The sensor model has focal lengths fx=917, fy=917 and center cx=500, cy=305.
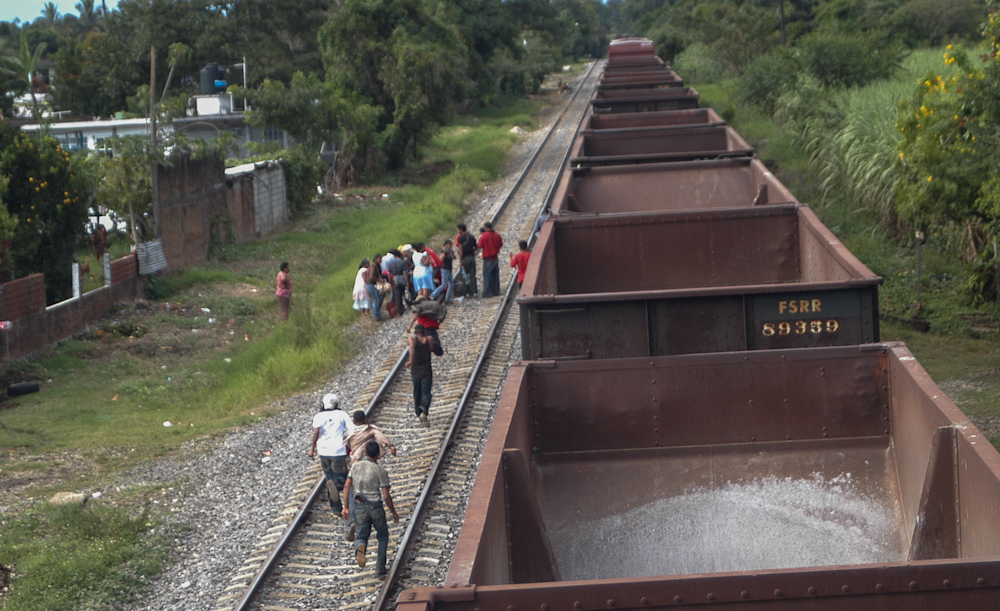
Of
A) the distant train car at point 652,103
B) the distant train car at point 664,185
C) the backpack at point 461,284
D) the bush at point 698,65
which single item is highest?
the bush at point 698,65

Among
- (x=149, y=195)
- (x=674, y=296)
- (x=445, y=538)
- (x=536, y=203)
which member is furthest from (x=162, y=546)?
(x=536, y=203)

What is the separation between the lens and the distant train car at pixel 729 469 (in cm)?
466

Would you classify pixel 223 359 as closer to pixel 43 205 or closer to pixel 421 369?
pixel 43 205

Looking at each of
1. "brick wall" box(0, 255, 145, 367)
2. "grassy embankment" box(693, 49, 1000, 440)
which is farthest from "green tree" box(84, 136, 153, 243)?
"grassy embankment" box(693, 49, 1000, 440)

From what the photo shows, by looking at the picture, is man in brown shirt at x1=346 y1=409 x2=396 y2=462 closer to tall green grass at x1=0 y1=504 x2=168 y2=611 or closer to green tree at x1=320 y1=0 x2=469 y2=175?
tall green grass at x1=0 y1=504 x2=168 y2=611

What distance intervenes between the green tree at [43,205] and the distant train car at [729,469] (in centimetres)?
1462

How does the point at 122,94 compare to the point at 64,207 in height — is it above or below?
above

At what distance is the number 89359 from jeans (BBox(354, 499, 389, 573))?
12.2 ft

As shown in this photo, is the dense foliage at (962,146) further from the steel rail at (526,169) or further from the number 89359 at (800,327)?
the steel rail at (526,169)

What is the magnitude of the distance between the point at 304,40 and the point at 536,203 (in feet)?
113

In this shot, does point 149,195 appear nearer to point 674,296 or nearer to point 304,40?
point 674,296

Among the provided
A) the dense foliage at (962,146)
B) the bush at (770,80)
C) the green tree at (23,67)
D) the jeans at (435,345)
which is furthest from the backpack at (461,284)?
the green tree at (23,67)

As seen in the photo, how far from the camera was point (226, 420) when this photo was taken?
12.8m

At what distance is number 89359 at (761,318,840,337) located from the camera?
20.1 feet
